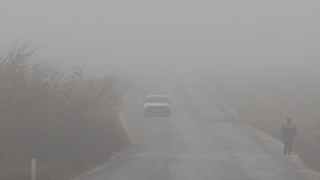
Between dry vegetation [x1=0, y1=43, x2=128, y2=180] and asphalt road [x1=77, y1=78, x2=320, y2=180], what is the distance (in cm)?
87

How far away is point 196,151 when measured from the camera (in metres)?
23.5

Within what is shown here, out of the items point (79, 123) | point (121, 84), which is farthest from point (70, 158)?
point (121, 84)

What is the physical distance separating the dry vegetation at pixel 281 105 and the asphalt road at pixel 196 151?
91 centimetres

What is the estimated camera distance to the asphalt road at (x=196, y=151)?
16.3 metres

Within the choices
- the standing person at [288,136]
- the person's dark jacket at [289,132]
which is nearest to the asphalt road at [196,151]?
the standing person at [288,136]

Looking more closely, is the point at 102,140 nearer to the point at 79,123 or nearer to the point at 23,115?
the point at 79,123

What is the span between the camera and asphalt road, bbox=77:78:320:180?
53.4 feet

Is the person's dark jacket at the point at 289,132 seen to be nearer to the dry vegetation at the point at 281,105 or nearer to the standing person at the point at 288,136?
the standing person at the point at 288,136

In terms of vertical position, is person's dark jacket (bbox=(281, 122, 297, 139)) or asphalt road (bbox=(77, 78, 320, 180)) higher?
person's dark jacket (bbox=(281, 122, 297, 139))

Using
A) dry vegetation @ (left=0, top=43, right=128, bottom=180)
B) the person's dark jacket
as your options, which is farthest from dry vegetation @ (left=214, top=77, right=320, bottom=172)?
dry vegetation @ (left=0, top=43, right=128, bottom=180)

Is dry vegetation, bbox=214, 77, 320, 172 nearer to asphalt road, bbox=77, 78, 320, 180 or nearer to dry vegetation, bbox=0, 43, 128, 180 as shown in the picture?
asphalt road, bbox=77, 78, 320, 180

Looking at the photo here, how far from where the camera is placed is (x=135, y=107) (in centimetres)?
Answer: 4509

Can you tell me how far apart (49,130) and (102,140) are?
5.15m

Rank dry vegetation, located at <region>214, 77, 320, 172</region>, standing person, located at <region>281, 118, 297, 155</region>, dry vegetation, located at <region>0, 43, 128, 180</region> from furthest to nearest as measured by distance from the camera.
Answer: dry vegetation, located at <region>214, 77, 320, 172</region>
standing person, located at <region>281, 118, 297, 155</region>
dry vegetation, located at <region>0, 43, 128, 180</region>
